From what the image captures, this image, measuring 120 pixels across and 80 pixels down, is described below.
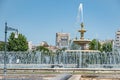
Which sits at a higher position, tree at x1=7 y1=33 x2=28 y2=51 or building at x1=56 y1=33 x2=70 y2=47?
building at x1=56 y1=33 x2=70 y2=47

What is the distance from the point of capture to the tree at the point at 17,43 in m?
47.7

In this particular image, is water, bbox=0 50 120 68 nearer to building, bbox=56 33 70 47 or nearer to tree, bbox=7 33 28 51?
tree, bbox=7 33 28 51

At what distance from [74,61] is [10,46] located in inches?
557

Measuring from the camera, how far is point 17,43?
48.1 m

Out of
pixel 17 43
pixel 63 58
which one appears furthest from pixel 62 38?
pixel 63 58

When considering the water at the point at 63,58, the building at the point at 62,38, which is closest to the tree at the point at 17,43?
the water at the point at 63,58

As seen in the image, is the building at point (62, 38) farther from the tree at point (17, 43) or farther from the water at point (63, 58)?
Result: the water at point (63, 58)

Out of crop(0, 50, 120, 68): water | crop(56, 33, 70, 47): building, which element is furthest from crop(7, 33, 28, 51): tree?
crop(56, 33, 70, 47): building

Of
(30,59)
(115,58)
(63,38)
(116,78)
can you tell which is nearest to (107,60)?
(115,58)

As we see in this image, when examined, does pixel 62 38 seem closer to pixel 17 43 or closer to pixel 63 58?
pixel 17 43

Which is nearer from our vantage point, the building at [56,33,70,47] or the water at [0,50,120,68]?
the water at [0,50,120,68]

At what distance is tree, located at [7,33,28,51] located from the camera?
157 feet

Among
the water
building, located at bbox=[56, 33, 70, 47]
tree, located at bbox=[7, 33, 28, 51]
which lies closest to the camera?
the water

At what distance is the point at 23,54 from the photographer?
37.9m
